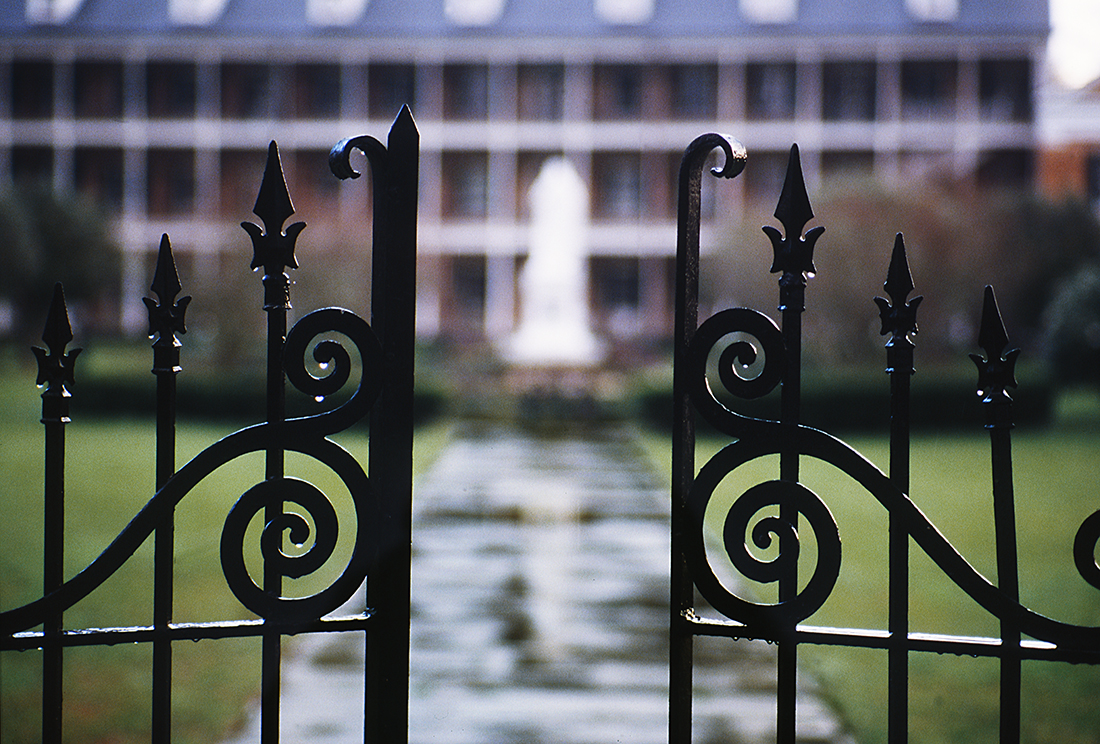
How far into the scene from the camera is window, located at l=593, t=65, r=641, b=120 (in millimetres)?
Answer: 31250

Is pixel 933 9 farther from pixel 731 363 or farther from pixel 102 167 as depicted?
pixel 731 363

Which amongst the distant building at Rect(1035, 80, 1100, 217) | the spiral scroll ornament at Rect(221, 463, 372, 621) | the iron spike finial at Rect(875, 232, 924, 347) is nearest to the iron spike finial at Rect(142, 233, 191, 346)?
the spiral scroll ornament at Rect(221, 463, 372, 621)

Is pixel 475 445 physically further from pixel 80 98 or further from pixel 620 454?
pixel 80 98

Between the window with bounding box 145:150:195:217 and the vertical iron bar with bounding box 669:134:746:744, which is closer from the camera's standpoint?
the vertical iron bar with bounding box 669:134:746:744

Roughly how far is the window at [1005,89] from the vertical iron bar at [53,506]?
33.4 metres

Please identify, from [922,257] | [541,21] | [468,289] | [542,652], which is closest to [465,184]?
[468,289]

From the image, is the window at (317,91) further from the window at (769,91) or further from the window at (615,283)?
the window at (769,91)

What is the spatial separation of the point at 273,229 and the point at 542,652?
10.6 ft

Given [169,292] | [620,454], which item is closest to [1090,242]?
[620,454]

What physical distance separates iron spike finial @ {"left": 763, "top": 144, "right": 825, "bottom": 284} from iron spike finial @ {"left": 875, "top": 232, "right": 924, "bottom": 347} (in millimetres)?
127

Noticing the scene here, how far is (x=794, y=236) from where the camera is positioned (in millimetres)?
1513

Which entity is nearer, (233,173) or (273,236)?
(273,236)

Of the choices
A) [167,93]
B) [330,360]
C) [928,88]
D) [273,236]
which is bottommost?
[330,360]

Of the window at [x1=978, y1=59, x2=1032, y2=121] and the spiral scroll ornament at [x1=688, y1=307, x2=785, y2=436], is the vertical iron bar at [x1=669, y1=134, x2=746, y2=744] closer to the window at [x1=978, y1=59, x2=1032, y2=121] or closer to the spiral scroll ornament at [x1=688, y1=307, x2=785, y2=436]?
the spiral scroll ornament at [x1=688, y1=307, x2=785, y2=436]
